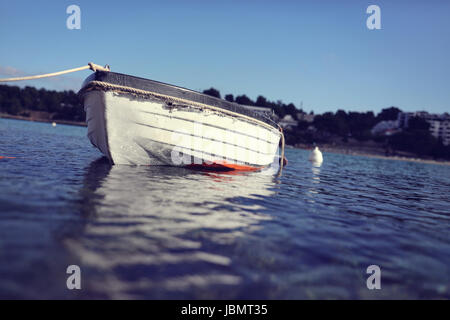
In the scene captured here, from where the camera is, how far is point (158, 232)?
127 inches

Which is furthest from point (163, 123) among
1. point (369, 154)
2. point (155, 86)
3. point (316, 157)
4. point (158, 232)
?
point (369, 154)

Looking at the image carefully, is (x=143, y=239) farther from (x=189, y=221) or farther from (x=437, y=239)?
(x=437, y=239)

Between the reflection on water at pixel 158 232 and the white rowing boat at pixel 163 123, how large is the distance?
1.98 meters

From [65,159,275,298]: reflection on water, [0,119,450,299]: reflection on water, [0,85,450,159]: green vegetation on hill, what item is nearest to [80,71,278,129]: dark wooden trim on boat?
[65,159,275,298]: reflection on water

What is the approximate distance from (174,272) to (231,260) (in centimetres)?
62

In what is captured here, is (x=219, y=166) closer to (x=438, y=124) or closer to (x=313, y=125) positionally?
(x=313, y=125)

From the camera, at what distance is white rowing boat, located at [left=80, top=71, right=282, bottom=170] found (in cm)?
716

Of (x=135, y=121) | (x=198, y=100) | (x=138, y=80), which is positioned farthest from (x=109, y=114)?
(x=198, y=100)

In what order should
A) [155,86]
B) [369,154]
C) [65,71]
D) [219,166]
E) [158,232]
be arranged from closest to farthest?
[158,232] → [65,71] → [155,86] → [219,166] → [369,154]

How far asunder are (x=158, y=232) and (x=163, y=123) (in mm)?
5014

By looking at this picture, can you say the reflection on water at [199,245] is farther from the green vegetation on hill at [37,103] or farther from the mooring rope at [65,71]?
the green vegetation on hill at [37,103]

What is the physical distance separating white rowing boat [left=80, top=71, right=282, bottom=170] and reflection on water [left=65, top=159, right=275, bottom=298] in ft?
6.48

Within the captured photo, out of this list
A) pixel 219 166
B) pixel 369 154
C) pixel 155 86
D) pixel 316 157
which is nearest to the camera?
pixel 155 86

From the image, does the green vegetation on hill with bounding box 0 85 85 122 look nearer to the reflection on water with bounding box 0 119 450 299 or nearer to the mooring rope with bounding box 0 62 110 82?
the mooring rope with bounding box 0 62 110 82
